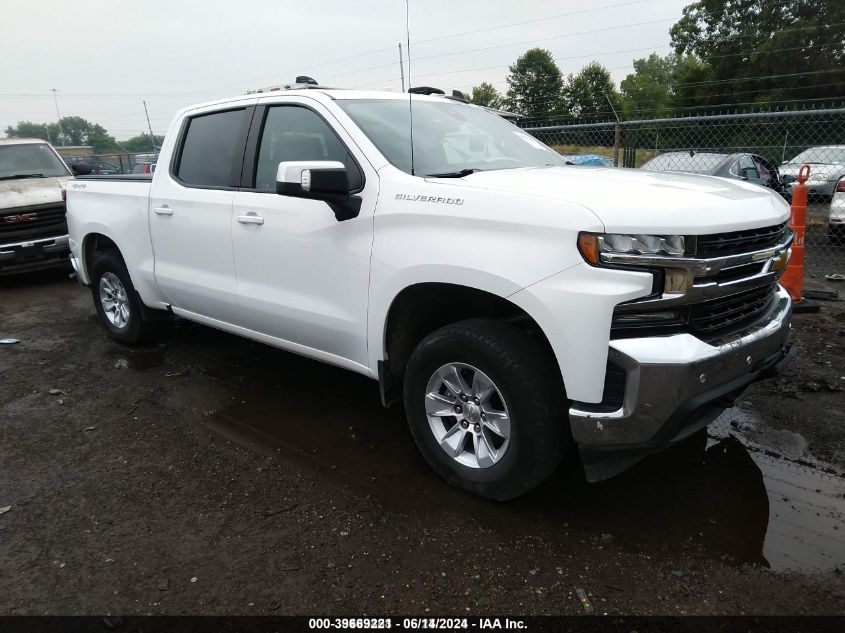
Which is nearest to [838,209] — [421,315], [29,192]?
→ [421,315]

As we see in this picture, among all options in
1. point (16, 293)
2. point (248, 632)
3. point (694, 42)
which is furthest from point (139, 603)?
point (694, 42)

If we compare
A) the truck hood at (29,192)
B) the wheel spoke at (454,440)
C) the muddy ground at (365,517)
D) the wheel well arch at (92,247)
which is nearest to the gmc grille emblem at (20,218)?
the truck hood at (29,192)

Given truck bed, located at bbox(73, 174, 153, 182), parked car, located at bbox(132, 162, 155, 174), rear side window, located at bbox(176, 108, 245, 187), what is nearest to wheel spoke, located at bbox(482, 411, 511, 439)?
rear side window, located at bbox(176, 108, 245, 187)

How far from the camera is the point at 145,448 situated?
3.82m

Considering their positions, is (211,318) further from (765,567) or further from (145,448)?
(765,567)

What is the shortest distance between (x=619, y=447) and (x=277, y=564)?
1.54 metres

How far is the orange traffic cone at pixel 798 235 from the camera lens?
601cm

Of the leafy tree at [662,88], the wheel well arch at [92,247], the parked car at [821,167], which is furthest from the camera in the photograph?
the leafy tree at [662,88]

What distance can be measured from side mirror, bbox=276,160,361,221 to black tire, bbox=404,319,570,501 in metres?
0.81

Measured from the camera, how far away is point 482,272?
8.98 ft

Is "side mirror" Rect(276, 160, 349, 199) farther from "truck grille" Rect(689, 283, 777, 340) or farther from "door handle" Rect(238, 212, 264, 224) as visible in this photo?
"truck grille" Rect(689, 283, 777, 340)

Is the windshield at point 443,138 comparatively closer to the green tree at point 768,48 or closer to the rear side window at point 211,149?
the rear side window at point 211,149

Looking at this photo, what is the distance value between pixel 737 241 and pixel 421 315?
4.97 ft

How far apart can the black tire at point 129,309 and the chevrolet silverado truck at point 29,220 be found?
3404mm
